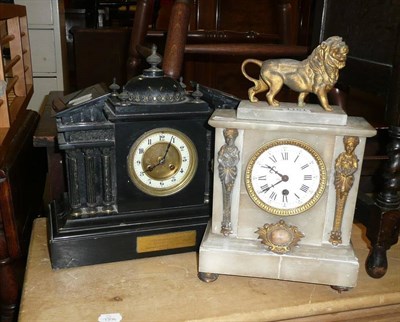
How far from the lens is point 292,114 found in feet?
2.65

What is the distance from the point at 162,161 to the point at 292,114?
0.28 metres

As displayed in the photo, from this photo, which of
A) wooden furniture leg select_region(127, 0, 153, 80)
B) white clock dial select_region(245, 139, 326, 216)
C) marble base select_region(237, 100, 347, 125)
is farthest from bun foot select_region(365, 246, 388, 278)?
wooden furniture leg select_region(127, 0, 153, 80)

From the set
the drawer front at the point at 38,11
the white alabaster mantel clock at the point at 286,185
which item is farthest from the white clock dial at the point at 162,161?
the drawer front at the point at 38,11

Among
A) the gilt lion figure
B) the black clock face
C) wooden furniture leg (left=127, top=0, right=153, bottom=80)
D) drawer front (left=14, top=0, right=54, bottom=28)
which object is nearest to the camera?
the gilt lion figure

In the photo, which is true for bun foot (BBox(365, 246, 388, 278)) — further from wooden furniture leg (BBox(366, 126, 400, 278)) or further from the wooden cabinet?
the wooden cabinet

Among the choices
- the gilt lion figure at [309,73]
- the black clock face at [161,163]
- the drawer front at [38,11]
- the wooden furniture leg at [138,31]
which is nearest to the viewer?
the gilt lion figure at [309,73]

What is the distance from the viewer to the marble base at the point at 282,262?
2.81 ft

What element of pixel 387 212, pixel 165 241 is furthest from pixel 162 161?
pixel 387 212

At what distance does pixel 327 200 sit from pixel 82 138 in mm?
476

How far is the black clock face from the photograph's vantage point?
90cm

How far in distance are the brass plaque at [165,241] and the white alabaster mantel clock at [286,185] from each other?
9 centimetres

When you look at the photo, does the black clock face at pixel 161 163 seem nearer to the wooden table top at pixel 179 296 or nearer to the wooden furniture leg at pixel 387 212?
the wooden table top at pixel 179 296

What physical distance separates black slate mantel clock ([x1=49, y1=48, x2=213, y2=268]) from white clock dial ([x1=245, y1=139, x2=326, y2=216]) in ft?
0.49

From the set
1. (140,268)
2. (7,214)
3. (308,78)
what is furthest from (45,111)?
(308,78)
